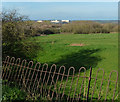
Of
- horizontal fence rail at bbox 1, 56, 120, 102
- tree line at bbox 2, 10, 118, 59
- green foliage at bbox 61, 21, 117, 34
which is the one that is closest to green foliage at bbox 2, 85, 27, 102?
horizontal fence rail at bbox 1, 56, 120, 102

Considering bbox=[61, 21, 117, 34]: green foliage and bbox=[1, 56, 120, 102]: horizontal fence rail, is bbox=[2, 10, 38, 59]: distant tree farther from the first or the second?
bbox=[61, 21, 117, 34]: green foliage

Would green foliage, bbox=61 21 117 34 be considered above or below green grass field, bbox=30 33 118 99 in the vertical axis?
above

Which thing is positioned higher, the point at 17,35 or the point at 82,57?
the point at 17,35

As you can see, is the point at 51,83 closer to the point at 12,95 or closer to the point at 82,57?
the point at 12,95

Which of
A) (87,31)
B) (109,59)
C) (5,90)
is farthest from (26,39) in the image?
(87,31)

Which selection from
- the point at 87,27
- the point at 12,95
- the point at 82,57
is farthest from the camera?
the point at 87,27

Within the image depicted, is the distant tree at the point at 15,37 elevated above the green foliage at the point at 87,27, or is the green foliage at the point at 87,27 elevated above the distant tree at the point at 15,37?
the green foliage at the point at 87,27

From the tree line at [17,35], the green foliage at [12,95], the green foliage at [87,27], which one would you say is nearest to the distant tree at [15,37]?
the tree line at [17,35]

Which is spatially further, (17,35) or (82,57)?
(82,57)

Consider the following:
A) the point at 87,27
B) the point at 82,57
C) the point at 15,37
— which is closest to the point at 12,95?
the point at 15,37

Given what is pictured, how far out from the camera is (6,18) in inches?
331

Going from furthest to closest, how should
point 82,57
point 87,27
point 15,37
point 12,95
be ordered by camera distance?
point 87,27
point 82,57
point 15,37
point 12,95

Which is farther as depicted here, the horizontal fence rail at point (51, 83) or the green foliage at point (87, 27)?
the green foliage at point (87, 27)

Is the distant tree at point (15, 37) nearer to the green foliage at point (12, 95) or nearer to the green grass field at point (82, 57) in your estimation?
the green grass field at point (82, 57)
